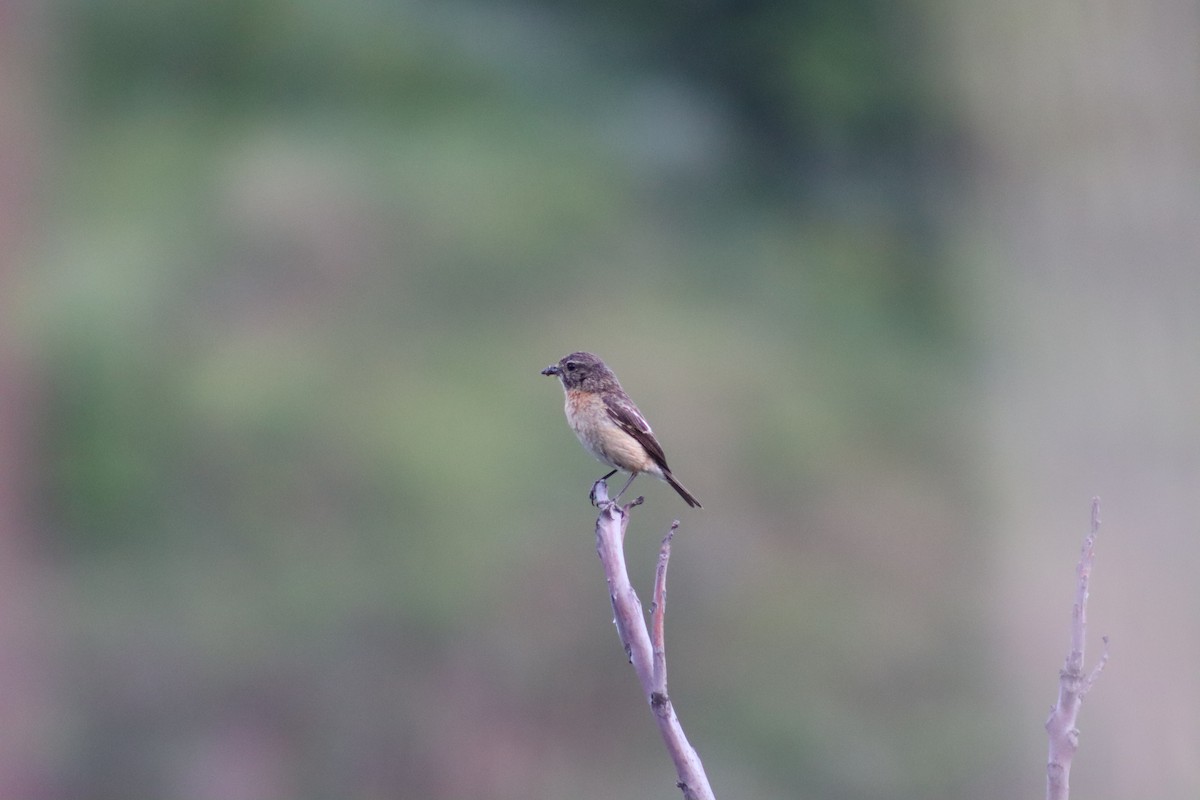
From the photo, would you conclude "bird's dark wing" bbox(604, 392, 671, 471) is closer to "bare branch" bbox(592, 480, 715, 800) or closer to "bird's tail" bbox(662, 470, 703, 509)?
"bird's tail" bbox(662, 470, 703, 509)

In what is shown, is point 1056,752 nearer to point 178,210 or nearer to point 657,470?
point 657,470

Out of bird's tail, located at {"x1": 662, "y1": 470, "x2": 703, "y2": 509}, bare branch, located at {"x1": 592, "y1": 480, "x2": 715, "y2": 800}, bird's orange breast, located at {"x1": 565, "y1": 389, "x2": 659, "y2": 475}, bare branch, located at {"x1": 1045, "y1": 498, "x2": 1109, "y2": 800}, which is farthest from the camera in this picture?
bird's tail, located at {"x1": 662, "y1": 470, "x2": 703, "y2": 509}

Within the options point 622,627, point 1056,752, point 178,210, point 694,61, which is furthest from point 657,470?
point 694,61

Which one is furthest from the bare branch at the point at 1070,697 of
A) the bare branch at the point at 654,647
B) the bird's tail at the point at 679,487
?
the bird's tail at the point at 679,487

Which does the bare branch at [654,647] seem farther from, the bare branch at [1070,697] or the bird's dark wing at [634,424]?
the bird's dark wing at [634,424]

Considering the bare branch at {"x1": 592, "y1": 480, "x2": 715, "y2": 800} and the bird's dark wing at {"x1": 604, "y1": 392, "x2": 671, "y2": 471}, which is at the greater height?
the bird's dark wing at {"x1": 604, "y1": 392, "x2": 671, "y2": 471}

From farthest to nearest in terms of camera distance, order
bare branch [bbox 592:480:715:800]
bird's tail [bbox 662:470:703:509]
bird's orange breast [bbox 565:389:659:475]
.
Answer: bird's tail [bbox 662:470:703:509], bird's orange breast [bbox 565:389:659:475], bare branch [bbox 592:480:715:800]

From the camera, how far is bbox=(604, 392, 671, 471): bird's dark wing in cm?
437

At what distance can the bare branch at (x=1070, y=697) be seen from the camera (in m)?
1.71

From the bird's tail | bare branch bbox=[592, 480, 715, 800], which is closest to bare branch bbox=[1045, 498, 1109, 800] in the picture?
bare branch bbox=[592, 480, 715, 800]

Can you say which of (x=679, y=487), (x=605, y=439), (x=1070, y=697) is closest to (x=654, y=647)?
(x=1070, y=697)

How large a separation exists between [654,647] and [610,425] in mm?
2311

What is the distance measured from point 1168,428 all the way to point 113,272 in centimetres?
785

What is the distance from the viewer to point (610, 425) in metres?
4.38
